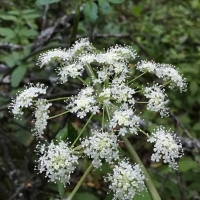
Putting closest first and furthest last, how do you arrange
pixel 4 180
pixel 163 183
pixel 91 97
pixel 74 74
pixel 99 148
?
pixel 99 148 → pixel 91 97 → pixel 74 74 → pixel 163 183 → pixel 4 180

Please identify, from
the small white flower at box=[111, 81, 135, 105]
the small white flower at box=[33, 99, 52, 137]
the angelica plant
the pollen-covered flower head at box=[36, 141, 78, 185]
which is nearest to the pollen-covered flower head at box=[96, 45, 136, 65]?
the angelica plant

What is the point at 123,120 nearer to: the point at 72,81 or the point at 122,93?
the point at 122,93

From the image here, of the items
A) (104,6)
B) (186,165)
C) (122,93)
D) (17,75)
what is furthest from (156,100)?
(17,75)

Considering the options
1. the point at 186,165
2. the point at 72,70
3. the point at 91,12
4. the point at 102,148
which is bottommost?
the point at 186,165

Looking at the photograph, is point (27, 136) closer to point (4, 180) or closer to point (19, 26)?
point (4, 180)

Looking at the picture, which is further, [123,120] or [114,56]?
[114,56]

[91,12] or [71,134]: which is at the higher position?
[91,12]

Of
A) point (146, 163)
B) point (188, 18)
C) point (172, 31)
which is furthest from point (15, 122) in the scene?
point (188, 18)

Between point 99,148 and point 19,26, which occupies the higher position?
point 19,26

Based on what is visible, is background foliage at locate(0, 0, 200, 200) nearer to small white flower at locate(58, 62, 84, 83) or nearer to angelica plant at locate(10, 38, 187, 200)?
angelica plant at locate(10, 38, 187, 200)
